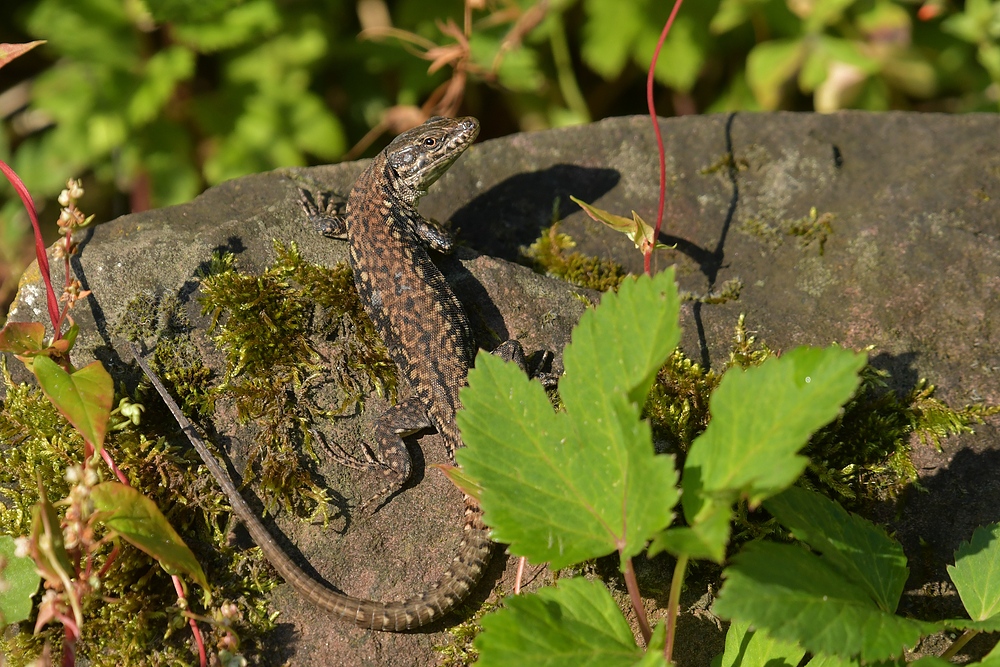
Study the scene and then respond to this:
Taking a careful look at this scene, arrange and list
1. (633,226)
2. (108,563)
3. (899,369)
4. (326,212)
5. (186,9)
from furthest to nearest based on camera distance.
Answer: (186,9) → (326,212) → (899,369) → (633,226) → (108,563)

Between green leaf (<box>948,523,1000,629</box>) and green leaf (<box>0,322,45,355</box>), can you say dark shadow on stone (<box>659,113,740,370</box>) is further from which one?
green leaf (<box>0,322,45,355</box>)

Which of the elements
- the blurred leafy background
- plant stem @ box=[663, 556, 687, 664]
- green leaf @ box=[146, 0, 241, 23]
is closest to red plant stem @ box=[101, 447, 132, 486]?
plant stem @ box=[663, 556, 687, 664]

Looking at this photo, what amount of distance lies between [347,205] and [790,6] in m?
4.42

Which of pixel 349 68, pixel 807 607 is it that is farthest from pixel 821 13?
pixel 807 607

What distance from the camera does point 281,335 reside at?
4406 mm

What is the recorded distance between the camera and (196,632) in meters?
3.65

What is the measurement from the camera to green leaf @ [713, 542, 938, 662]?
8.94ft

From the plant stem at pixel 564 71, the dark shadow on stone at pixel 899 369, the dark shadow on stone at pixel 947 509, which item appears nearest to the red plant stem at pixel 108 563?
the dark shadow on stone at pixel 947 509

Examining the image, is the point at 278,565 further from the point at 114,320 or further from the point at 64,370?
the point at 114,320

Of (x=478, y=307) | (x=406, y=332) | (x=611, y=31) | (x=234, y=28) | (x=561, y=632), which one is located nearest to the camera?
(x=561, y=632)

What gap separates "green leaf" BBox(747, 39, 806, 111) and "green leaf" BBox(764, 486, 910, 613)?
469cm

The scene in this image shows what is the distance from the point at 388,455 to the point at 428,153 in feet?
7.44

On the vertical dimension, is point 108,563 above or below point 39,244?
below

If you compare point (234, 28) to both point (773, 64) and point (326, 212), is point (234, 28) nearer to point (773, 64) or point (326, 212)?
point (326, 212)
